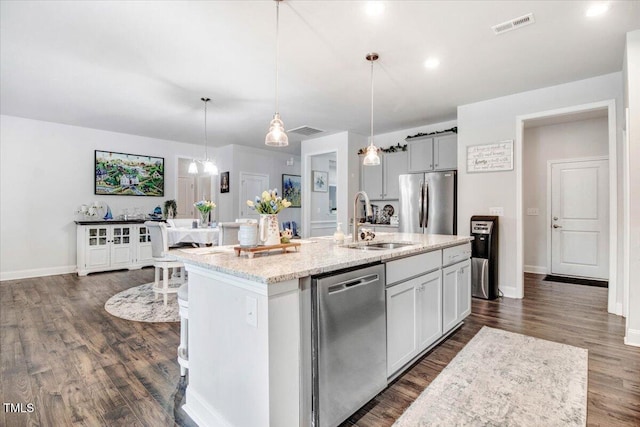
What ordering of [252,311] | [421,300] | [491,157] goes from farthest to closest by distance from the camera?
[491,157], [421,300], [252,311]

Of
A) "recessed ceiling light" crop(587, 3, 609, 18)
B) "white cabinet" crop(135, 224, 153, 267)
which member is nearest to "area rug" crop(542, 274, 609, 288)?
"recessed ceiling light" crop(587, 3, 609, 18)

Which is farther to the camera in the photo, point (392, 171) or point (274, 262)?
point (392, 171)

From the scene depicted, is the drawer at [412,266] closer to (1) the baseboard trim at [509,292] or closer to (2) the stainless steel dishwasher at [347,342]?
(2) the stainless steel dishwasher at [347,342]

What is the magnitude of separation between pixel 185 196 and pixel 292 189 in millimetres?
2696

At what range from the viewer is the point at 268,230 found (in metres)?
2.01

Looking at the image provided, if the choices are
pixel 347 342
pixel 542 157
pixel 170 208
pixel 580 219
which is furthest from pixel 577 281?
pixel 170 208

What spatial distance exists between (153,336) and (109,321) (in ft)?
2.38

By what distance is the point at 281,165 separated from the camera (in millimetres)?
8188

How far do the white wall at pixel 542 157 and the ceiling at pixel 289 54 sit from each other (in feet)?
6.71

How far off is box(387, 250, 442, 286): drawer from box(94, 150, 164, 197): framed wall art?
5.97m

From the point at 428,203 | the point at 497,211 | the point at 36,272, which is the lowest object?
the point at 36,272

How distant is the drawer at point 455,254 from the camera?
2.72 meters

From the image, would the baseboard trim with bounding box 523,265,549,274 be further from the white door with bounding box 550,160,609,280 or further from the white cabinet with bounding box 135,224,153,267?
the white cabinet with bounding box 135,224,153,267

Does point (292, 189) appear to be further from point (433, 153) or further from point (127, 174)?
point (433, 153)
